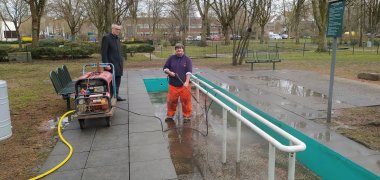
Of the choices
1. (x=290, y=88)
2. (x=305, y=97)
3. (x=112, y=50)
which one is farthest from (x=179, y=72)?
(x=290, y=88)

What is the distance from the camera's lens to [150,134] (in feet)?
18.4

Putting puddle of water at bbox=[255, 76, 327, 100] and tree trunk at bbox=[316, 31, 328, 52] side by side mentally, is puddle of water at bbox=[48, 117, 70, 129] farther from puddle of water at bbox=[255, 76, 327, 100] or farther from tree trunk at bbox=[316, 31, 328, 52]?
tree trunk at bbox=[316, 31, 328, 52]

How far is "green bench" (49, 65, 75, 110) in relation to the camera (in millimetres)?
7219

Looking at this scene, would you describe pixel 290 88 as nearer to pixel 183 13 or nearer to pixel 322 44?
pixel 322 44

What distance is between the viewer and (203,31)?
39.8 metres

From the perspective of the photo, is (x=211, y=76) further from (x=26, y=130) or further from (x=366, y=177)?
(x=366, y=177)

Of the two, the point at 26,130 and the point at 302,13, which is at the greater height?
the point at 302,13

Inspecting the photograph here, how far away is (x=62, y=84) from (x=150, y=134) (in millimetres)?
3581

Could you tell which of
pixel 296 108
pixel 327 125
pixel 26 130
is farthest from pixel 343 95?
pixel 26 130

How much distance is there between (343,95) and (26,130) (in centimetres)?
769

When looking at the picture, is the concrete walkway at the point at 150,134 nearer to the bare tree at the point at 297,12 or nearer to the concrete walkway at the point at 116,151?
the concrete walkway at the point at 116,151

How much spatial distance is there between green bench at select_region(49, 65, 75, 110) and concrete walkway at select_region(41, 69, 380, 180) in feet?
3.63

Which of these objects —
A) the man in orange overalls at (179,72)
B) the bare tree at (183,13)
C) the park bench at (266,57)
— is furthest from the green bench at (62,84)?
the bare tree at (183,13)

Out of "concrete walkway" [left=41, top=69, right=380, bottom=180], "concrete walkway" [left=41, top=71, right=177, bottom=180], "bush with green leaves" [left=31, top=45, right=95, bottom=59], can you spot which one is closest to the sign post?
"concrete walkway" [left=41, top=69, right=380, bottom=180]
